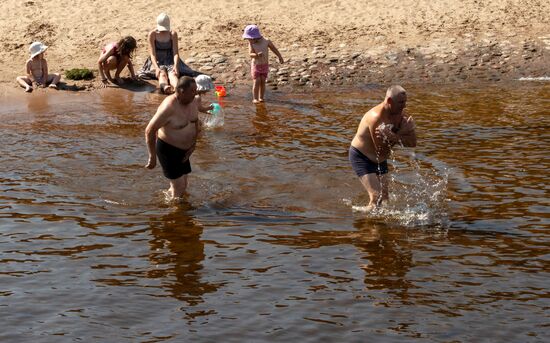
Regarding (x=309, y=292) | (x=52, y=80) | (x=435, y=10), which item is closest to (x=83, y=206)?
(x=309, y=292)

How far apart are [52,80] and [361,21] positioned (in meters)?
6.68

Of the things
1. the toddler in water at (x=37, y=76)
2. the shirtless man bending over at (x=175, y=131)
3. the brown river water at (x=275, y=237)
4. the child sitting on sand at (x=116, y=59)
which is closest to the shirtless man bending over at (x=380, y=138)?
the brown river water at (x=275, y=237)

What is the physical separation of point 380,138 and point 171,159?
7.38 ft

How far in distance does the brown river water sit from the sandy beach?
12.5ft

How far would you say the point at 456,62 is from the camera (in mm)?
19234

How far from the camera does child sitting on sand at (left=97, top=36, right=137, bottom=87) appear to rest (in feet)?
57.0

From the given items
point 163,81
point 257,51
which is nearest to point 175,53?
point 163,81

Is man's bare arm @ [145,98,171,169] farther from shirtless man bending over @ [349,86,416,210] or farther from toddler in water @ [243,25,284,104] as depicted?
toddler in water @ [243,25,284,104]

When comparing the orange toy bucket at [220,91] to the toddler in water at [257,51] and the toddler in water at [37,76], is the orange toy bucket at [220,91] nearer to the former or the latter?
the toddler in water at [257,51]

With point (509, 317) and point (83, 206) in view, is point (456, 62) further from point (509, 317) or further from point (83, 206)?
point (509, 317)

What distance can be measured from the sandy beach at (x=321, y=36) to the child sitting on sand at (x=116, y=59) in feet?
1.65

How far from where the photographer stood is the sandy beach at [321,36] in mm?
18938

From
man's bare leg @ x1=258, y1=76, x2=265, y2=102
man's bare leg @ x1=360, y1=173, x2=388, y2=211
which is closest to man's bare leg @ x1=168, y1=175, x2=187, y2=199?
man's bare leg @ x1=360, y1=173, x2=388, y2=211

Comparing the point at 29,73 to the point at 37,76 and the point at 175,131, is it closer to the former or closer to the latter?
the point at 37,76
